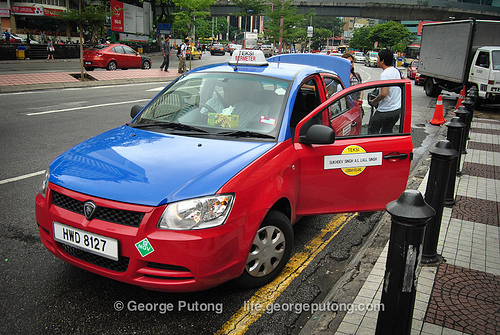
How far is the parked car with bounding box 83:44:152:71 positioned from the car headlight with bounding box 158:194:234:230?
2170cm

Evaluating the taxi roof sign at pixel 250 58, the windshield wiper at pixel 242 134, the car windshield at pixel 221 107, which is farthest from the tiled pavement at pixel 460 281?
the taxi roof sign at pixel 250 58

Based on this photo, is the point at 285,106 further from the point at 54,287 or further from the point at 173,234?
the point at 54,287

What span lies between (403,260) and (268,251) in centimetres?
130

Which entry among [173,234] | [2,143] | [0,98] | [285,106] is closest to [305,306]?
[173,234]

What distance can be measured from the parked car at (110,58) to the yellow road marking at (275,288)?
20.7 m

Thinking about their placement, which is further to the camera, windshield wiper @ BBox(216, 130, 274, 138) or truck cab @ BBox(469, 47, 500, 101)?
truck cab @ BBox(469, 47, 500, 101)

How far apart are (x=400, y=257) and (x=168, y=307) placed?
5.76ft

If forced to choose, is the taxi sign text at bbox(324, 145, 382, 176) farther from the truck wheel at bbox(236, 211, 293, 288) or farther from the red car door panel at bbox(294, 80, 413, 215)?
the truck wheel at bbox(236, 211, 293, 288)

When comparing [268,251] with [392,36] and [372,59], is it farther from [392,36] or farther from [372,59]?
[392,36]

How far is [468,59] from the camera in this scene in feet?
54.4

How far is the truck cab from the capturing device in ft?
49.3

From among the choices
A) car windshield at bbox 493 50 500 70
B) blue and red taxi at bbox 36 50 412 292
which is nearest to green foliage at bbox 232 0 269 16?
car windshield at bbox 493 50 500 70

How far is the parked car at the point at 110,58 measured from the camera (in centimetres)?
2234

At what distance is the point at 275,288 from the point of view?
3.43 metres
